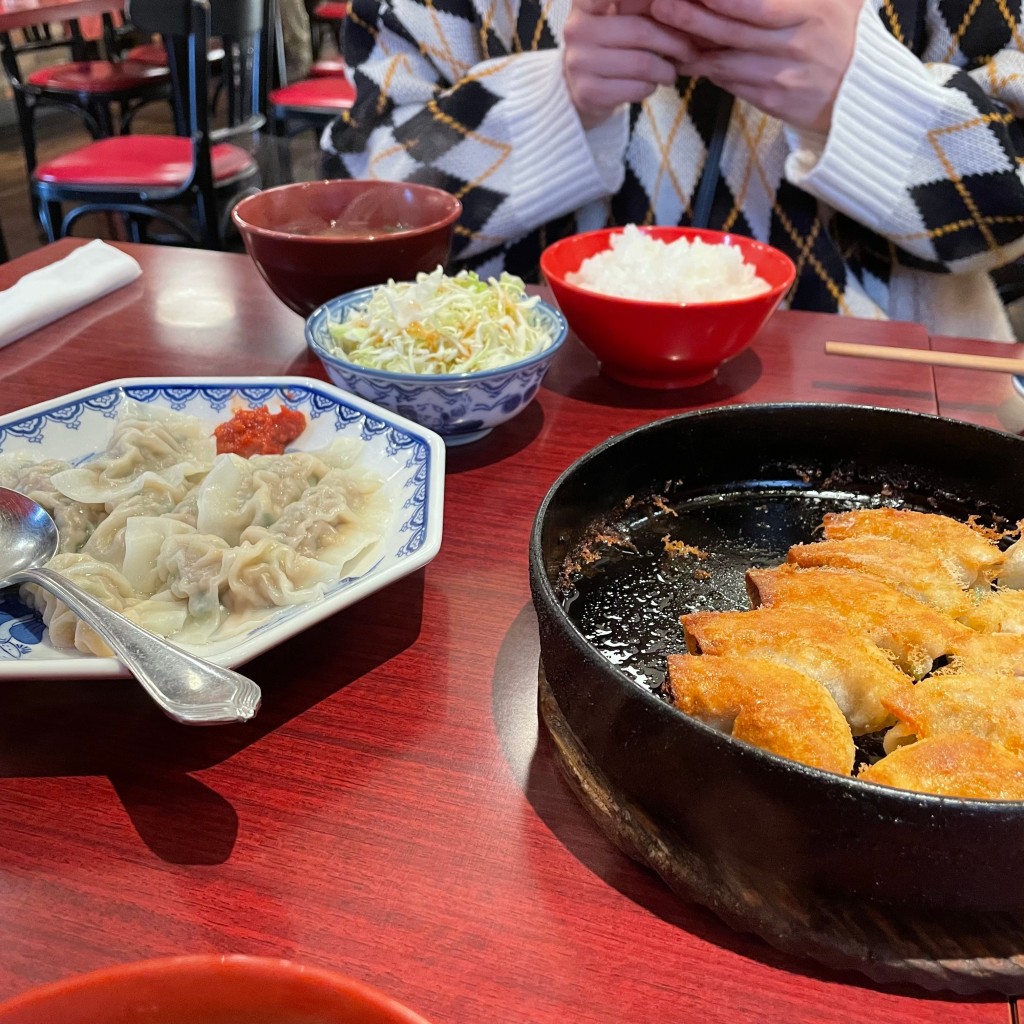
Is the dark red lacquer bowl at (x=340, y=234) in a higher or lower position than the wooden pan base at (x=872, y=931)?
higher

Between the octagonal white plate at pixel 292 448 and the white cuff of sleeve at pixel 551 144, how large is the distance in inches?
39.1

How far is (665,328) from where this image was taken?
1393mm

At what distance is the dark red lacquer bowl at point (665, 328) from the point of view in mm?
1371

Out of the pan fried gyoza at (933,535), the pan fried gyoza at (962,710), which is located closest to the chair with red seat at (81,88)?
the pan fried gyoza at (933,535)

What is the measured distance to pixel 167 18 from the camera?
11.2 feet

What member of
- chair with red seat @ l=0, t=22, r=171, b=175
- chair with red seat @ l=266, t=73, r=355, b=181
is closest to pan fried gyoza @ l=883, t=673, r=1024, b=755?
chair with red seat @ l=266, t=73, r=355, b=181

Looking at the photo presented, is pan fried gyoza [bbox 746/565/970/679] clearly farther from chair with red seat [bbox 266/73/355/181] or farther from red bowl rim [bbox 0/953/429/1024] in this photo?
chair with red seat [bbox 266/73/355/181]

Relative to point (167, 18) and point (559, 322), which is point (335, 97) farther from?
point (559, 322)

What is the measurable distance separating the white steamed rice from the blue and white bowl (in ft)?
0.88

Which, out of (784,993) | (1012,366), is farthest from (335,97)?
(784,993)

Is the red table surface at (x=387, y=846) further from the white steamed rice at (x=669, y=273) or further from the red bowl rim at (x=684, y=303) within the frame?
the white steamed rice at (x=669, y=273)

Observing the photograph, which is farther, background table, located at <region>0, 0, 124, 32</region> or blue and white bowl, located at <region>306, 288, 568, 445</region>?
background table, located at <region>0, 0, 124, 32</region>

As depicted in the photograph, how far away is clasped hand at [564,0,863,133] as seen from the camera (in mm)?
1683

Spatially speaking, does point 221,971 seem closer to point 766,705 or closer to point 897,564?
point 766,705
